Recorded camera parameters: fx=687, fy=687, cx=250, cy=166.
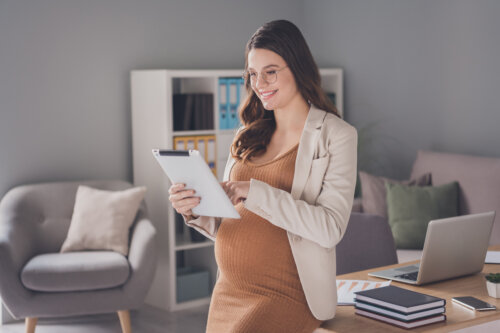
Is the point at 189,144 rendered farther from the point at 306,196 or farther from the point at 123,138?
the point at 306,196

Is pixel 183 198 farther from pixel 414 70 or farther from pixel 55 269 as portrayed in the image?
pixel 414 70

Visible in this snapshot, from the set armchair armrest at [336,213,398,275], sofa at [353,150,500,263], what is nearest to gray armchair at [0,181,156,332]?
sofa at [353,150,500,263]

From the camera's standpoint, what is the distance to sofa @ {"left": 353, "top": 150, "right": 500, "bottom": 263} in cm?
405

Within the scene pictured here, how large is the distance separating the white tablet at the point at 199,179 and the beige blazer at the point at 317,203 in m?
0.08

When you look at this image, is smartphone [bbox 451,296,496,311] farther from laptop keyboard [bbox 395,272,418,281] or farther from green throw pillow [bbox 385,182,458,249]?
green throw pillow [bbox 385,182,458,249]

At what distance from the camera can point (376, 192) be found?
446 centimetres

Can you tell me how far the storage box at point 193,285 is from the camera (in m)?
4.79

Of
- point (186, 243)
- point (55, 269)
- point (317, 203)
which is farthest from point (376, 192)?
point (317, 203)

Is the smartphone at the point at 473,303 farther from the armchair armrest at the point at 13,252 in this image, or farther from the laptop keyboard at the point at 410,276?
the armchair armrest at the point at 13,252

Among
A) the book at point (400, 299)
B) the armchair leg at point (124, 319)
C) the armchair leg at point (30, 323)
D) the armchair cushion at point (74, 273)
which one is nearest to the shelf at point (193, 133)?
the armchair cushion at point (74, 273)

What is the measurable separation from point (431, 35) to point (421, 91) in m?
0.40

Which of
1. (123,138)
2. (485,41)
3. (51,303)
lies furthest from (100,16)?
(485,41)

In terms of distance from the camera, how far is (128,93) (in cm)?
493

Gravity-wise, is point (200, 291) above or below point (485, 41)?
below
